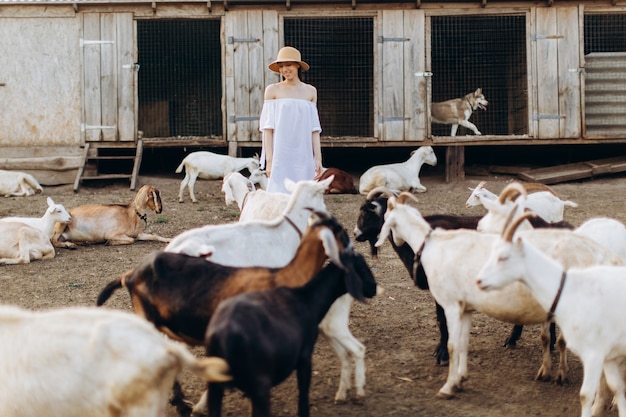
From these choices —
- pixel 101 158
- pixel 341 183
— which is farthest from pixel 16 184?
pixel 341 183

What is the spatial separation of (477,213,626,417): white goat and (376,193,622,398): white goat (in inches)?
18.8

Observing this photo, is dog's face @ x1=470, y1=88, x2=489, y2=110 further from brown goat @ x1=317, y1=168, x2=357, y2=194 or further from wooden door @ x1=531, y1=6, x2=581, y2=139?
brown goat @ x1=317, y1=168, x2=357, y2=194

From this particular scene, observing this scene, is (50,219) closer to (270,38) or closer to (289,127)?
(289,127)

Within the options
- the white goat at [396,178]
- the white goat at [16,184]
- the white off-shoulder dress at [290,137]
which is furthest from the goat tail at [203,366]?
the white goat at [16,184]

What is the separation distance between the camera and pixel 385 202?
7465mm

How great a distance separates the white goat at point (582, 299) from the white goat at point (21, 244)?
6528 millimetres

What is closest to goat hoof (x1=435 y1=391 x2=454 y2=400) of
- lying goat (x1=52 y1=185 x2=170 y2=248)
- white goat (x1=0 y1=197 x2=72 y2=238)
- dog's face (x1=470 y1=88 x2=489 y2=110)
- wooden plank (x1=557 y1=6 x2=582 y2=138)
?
lying goat (x1=52 y1=185 x2=170 y2=248)

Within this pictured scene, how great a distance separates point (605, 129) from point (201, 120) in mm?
9494

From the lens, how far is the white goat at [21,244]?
9508mm

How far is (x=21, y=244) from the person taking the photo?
9508 millimetres

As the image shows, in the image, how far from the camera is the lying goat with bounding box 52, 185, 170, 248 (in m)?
10.8

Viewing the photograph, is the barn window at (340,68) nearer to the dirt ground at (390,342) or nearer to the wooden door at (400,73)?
the wooden door at (400,73)

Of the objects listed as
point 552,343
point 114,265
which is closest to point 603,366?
point 552,343

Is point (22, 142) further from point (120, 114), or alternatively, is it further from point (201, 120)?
point (201, 120)
